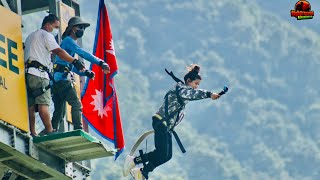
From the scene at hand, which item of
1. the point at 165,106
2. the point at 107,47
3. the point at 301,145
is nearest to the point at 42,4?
the point at 107,47

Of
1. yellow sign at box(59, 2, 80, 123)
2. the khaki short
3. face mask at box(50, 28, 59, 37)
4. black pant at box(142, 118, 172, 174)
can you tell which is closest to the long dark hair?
black pant at box(142, 118, 172, 174)

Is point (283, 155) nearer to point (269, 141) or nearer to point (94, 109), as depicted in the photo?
point (269, 141)

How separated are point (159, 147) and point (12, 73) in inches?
169

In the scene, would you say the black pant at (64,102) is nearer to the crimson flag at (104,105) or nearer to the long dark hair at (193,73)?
the crimson flag at (104,105)

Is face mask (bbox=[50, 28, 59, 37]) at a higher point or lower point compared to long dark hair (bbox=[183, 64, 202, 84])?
higher

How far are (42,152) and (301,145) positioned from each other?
159318 millimetres

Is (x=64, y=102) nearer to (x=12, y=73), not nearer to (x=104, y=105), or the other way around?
(x=12, y=73)

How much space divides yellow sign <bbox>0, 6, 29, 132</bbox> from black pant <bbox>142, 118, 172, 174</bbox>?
3553mm

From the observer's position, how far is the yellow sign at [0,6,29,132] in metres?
32.9

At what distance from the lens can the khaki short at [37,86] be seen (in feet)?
110

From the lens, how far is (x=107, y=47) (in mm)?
37875

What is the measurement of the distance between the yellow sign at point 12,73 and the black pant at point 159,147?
11.7ft

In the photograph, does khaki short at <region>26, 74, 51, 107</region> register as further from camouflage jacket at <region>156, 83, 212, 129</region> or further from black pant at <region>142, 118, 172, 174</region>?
camouflage jacket at <region>156, 83, 212, 129</region>

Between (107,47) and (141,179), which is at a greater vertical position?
(107,47)
